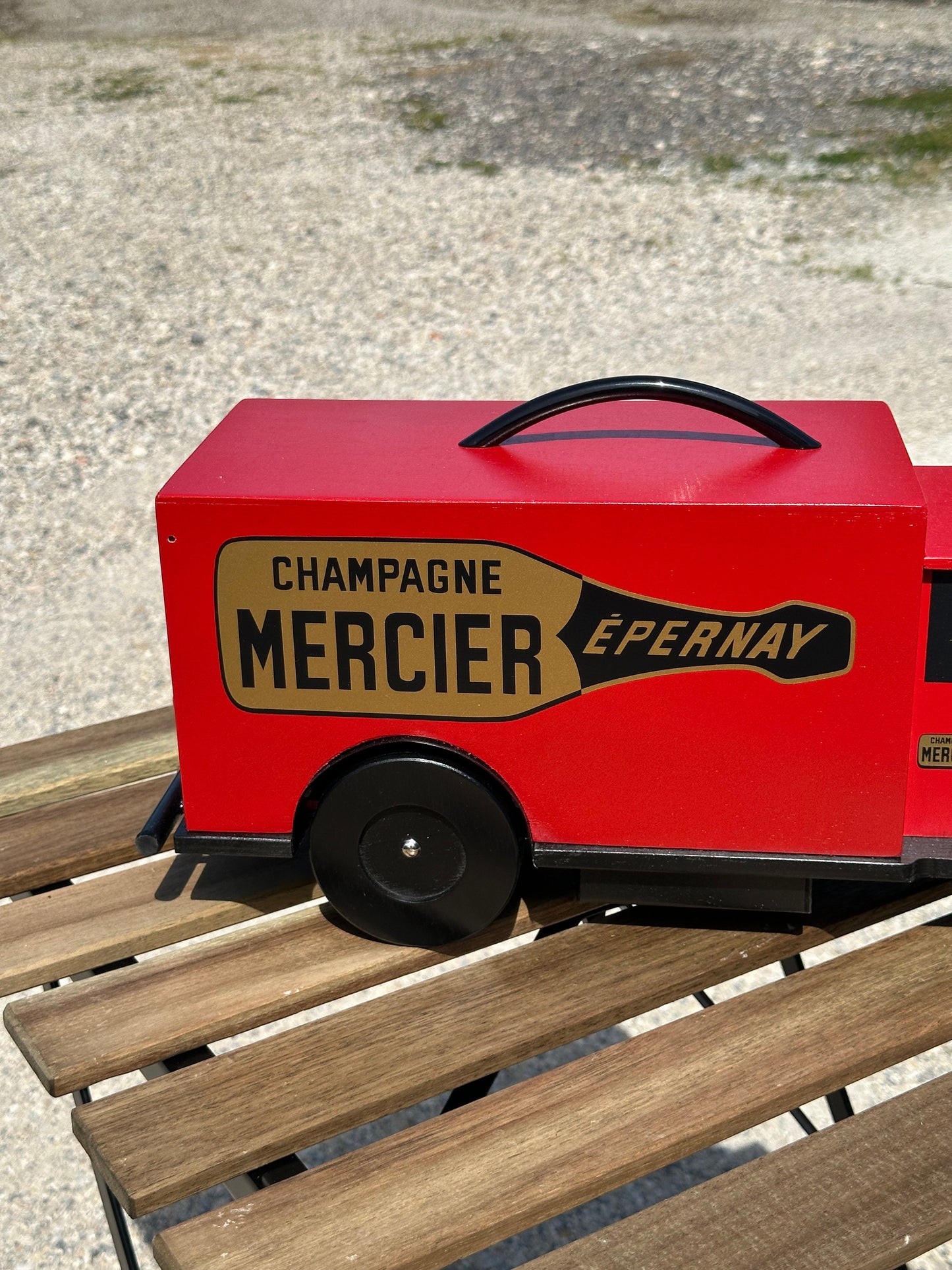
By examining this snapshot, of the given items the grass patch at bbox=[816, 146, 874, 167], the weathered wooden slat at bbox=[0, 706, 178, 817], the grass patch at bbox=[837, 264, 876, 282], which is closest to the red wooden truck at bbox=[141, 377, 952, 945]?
the weathered wooden slat at bbox=[0, 706, 178, 817]

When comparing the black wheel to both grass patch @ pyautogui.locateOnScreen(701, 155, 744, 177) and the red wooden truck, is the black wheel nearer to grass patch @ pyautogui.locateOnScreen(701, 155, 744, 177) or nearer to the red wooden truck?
the red wooden truck

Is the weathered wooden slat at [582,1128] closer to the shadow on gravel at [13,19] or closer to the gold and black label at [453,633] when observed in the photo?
the gold and black label at [453,633]

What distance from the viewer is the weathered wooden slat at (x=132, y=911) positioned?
145cm

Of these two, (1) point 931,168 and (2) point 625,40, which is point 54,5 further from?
(1) point 931,168

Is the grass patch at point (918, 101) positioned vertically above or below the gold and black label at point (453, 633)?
below

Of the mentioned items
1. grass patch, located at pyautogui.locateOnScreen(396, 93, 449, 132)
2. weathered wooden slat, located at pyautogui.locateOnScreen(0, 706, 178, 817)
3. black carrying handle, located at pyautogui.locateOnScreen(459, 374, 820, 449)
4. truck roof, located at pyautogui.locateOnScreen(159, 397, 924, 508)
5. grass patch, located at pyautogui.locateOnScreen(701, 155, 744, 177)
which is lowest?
grass patch, located at pyautogui.locateOnScreen(701, 155, 744, 177)

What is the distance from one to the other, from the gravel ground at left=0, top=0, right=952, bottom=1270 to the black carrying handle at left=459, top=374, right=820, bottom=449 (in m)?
1.52

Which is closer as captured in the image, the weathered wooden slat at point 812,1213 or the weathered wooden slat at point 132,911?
the weathered wooden slat at point 812,1213

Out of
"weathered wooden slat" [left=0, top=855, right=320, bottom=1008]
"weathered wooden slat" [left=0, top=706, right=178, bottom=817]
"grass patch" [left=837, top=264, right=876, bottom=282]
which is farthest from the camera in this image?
"grass patch" [left=837, top=264, right=876, bottom=282]

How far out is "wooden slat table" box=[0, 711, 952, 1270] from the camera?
3.63 feet

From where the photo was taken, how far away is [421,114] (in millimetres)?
8477

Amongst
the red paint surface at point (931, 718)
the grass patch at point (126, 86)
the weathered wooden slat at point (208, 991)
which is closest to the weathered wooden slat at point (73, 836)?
→ the weathered wooden slat at point (208, 991)

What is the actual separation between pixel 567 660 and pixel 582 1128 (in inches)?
17.7

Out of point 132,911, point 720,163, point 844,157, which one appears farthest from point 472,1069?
point 844,157
